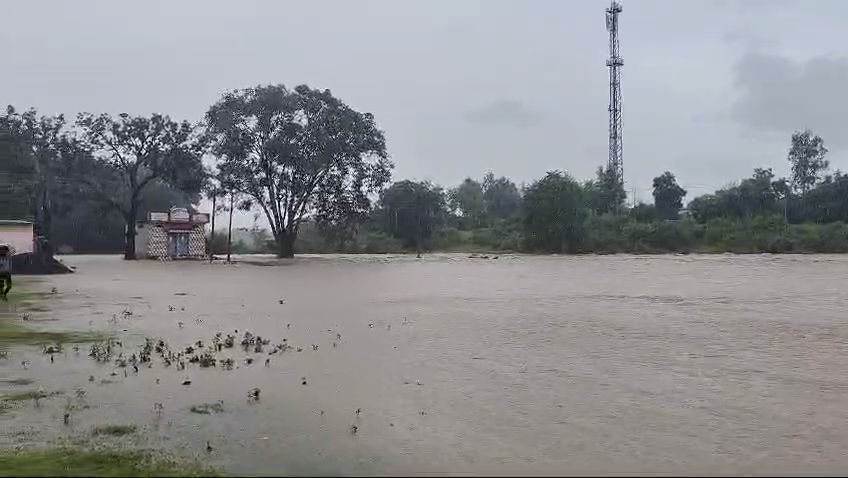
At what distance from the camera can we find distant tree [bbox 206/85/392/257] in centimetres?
4669

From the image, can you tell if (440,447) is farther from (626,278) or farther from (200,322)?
(626,278)

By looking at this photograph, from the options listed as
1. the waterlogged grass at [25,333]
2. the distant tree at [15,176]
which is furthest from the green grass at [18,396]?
the distant tree at [15,176]

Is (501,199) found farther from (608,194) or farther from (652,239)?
(652,239)

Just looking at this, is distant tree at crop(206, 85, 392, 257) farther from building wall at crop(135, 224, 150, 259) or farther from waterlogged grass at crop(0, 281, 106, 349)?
waterlogged grass at crop(0, 281, 106, 349)

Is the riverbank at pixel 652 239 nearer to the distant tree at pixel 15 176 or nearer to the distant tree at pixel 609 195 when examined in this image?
the distant tree at pixel 609 195

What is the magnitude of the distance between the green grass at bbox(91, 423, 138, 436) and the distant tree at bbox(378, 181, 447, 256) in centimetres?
5728

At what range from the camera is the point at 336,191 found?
159 feet

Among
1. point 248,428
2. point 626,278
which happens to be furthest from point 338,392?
point 626,278

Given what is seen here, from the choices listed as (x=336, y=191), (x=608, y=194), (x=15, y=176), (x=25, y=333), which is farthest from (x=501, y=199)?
(x=25, y=333)

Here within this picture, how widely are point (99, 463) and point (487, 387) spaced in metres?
4.35

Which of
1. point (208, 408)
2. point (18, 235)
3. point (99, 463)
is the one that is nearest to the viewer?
point (99, 463)

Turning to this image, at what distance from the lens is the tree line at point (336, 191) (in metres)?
47.1

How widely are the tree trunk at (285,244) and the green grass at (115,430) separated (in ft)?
143

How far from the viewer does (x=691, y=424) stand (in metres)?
6.44
